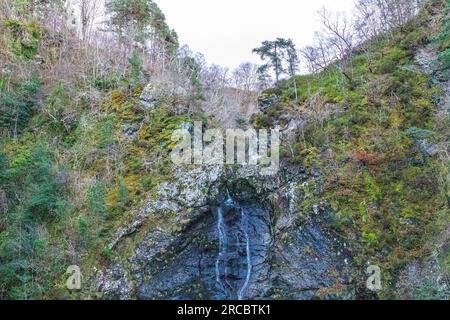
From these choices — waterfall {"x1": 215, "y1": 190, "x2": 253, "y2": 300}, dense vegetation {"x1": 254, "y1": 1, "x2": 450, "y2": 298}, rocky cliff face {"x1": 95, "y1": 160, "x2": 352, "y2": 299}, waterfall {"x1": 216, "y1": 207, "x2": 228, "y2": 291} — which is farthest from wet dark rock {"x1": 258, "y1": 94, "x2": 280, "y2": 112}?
waterfall {"x1": 216, "y1": 207, "x2": 228, "y2": 291}

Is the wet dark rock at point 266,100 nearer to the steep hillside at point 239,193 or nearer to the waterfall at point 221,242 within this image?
the steep hillside at point 239,193

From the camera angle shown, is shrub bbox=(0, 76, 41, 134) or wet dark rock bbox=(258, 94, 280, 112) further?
wet dark rock bbox=(258, 94, 280, 112)

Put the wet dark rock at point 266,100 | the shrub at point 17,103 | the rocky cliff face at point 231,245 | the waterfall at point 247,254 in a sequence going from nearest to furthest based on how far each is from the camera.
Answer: the rocky cliff face at point 231,245, the waterfall at point 247,254, the shrub at point 17,103, the wet dark rock at point 266,100

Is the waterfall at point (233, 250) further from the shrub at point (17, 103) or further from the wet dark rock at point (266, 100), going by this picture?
the shrub at point (17, 103)

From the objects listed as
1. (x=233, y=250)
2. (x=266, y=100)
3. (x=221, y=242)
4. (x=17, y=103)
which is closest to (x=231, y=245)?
(x=233, y=250)

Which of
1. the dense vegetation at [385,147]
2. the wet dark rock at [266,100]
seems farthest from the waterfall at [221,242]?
the wet dark rock at [266,100]

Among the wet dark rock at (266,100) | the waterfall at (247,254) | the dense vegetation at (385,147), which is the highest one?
the wet dark rock at (266,100)

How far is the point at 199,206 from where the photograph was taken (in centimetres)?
1580

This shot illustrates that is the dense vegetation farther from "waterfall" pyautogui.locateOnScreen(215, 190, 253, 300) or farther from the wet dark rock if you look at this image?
"waterfall" pyautogui.locateOnScreen(215, 190, 253, 300)

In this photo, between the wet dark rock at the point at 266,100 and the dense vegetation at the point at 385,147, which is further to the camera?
the wet dark rock at the point at 266,100

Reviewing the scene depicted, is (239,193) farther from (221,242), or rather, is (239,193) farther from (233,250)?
(233,250)

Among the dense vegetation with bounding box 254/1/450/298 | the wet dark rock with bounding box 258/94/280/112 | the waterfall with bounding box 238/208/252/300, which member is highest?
the wet dark rock with bounding box 258/94/280/112

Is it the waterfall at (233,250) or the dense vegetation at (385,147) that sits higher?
the dense vegetation at (385,147)

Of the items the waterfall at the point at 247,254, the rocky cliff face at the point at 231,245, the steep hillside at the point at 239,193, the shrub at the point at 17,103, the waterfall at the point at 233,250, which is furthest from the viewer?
the shrub at the point at 17,103
